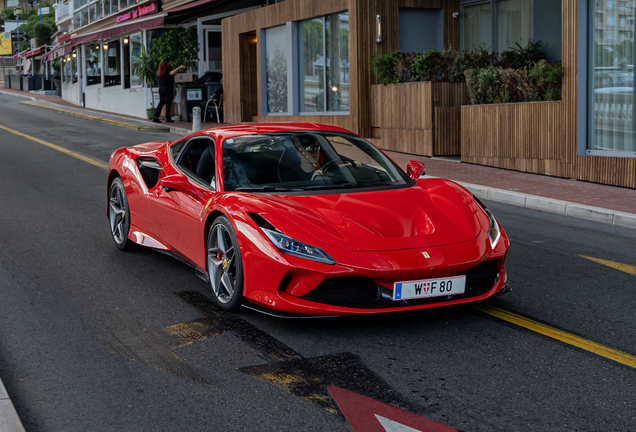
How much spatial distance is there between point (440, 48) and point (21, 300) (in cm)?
1393

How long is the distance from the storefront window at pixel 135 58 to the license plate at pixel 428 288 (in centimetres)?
2598

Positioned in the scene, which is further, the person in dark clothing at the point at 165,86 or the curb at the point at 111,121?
the person in dark clothing at the point at 165,86

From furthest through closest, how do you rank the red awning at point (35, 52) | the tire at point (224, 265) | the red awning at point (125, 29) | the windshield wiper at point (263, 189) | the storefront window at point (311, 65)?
the red awning at point (35, 52), the red awning at point (125, 29), the storefront window at point (311, 65), the windshield wiper at point (263, 189), the tire at point (224, 265)

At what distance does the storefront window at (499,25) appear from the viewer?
1727 cm

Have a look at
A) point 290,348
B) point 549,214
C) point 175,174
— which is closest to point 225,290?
point 290,348

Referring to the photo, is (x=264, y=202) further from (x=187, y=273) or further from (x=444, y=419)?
(x=444, y=419)

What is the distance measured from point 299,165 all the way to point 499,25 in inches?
533

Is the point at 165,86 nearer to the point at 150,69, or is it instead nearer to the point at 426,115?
the point at 150,69

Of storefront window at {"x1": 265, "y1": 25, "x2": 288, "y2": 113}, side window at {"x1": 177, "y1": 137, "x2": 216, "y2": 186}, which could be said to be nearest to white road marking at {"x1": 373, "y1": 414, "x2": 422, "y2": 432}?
side window at {"x1": 177, "y1": 137, "x2": 216, "y2": 186}

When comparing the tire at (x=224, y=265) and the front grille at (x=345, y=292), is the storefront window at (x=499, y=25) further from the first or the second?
the front grille at (x=345, y=292)

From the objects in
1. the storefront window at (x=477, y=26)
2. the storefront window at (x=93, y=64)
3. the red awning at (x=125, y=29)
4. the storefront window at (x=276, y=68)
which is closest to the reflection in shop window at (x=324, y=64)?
the storefront window at (x=276, y=68)

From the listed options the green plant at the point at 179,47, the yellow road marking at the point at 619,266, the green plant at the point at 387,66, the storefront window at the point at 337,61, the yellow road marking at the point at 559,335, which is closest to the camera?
the yellow road marking at the point at 559,335

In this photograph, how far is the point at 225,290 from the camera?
5.23 meters

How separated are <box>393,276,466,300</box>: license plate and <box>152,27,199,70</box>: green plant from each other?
23271 mm
